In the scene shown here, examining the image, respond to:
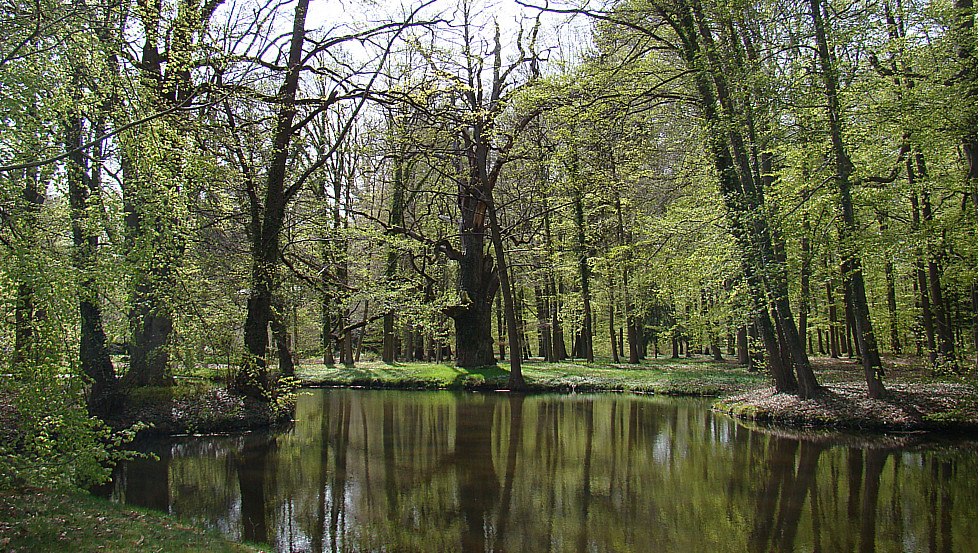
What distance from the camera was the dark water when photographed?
6.94 meters

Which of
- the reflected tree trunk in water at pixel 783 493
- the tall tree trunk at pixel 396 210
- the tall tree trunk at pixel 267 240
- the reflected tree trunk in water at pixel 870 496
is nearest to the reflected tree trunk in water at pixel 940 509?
the reflected tree trunk in water at pixel 870 496

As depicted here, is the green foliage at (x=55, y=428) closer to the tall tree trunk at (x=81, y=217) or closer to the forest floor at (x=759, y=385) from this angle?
the tall tree trunk at (x=81, y=217)

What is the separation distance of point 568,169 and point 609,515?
1348 centimetres

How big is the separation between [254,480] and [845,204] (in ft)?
38.7

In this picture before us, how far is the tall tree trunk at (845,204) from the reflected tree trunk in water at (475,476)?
25.4ft

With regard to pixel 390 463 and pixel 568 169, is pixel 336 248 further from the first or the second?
pixel 390 463

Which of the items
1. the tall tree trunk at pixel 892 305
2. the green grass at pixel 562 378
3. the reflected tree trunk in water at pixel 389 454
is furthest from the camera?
the tall tree trunk at pixel 892 305

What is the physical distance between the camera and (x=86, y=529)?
19.7ft

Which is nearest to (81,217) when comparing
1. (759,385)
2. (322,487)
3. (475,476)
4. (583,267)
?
(322,487)

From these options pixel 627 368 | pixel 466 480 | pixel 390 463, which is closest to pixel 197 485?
pixel 390 463

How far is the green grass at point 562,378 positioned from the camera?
68.3 ft

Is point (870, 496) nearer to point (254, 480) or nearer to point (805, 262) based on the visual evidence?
point (805, 262)

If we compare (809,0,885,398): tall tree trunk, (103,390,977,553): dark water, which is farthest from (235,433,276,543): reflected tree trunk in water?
(809,0,885,398): tall tree trunk

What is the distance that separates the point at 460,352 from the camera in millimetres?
25062
